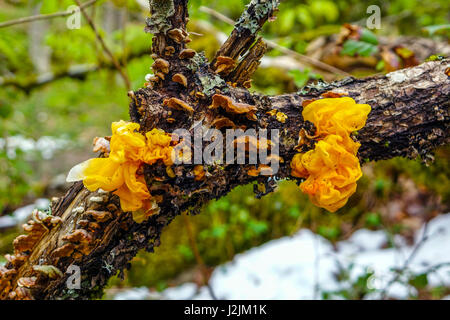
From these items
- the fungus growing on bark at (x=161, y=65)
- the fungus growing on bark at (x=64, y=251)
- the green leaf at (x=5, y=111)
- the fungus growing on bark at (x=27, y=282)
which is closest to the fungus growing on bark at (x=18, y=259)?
the fungus growing on bark at (x=27, y=282)

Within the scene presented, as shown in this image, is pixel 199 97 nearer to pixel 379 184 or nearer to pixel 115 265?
pixel 115 265

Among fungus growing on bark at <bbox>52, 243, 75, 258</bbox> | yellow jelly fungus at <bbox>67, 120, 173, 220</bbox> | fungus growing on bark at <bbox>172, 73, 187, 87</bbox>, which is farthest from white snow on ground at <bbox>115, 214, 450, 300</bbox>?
fungus growing on bark at <bbox>172, 73, 187, 87</bbox>

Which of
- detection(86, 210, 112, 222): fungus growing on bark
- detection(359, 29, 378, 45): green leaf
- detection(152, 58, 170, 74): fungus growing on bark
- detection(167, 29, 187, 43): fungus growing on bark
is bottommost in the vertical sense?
detection(86, 210, 112, 222): fungus growing on bark

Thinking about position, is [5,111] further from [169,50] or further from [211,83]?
[211,83]

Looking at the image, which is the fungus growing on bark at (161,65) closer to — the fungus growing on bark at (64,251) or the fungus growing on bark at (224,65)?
the fungus growing on bark at (224,65)

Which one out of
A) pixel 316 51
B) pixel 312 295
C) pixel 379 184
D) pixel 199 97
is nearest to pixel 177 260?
pixel 312 295

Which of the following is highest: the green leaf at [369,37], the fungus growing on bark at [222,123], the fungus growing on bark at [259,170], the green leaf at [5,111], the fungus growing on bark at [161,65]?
the green leaf at [369,37]

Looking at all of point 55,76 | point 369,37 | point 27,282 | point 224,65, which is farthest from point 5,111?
point 369,37

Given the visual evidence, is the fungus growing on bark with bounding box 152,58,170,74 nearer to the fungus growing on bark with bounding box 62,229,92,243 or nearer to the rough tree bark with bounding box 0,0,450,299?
the rough tree bark with bounding box 0,0,450,299
